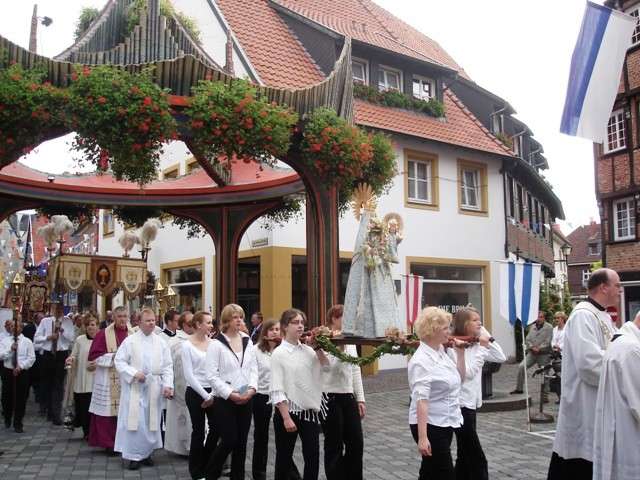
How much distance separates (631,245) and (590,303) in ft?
69.5

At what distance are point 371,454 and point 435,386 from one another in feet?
12.5

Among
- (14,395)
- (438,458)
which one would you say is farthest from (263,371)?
(14,395)

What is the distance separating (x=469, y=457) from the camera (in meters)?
6.25

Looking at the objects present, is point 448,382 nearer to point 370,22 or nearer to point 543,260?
point 370,22

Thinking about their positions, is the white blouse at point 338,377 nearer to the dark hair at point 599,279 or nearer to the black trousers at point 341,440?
the black trousers at point 341,440

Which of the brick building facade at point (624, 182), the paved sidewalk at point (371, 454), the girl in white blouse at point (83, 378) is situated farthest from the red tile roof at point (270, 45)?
the brick building facade at point (624, 182)

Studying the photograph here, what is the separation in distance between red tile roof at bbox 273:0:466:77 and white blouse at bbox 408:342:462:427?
16.6 metres

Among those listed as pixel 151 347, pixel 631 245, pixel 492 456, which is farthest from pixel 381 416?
pixel 631 245

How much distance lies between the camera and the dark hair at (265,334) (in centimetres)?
723

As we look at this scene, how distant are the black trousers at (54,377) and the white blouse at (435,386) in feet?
27.1

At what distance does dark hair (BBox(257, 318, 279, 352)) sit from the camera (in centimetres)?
723

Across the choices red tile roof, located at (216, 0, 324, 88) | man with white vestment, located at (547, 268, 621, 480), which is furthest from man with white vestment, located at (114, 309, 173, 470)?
red tile roof, located at (216, 0, 324, 88)

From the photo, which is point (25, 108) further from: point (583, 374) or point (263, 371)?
point (583, 374)

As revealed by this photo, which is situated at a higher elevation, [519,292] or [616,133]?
[616,133]
